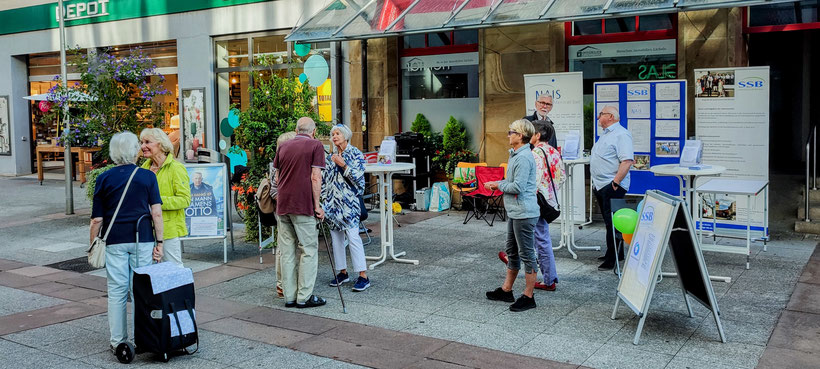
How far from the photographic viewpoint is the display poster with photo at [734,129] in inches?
368

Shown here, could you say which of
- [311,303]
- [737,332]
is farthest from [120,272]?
[737,332]

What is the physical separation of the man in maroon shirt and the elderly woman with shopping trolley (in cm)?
139

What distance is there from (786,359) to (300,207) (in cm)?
403

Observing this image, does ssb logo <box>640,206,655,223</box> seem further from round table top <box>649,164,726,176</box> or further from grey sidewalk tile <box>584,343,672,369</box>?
round table top <box>649,164,726,176</box>

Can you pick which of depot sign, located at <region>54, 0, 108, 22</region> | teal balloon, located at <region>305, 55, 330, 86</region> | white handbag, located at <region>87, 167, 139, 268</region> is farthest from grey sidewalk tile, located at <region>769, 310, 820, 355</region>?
depot sign, located at <region>54, 0, 108, 22</region>

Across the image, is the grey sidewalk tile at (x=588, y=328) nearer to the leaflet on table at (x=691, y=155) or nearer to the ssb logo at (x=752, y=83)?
the leaflet on table at (x=691, y=155)

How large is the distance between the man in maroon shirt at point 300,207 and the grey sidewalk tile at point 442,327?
113 cm

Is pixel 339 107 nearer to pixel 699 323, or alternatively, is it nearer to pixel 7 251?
pixel 7 251

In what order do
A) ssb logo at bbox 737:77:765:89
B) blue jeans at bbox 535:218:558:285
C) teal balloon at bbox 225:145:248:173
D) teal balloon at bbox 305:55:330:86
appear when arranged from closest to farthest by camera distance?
1. blue jeans at bbox 535:218:558:285
2. ssb logo at bbox 737:77:765:89
3. teal balloon at bbox 225:145:248:173
4. teal balloon at bbox 305:55:330:86

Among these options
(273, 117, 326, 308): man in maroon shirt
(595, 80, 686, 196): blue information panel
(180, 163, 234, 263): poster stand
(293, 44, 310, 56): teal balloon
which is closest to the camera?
(273, 117, 326, 308): man in maroon shirt

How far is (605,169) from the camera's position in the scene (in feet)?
26.2

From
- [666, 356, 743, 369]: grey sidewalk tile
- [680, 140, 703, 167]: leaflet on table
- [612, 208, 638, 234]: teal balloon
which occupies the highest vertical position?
[680, 140, 703, 167]: leaflet on table

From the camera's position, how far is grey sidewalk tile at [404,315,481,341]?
19.6ft

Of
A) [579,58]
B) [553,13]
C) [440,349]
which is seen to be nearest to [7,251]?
[440,349]
